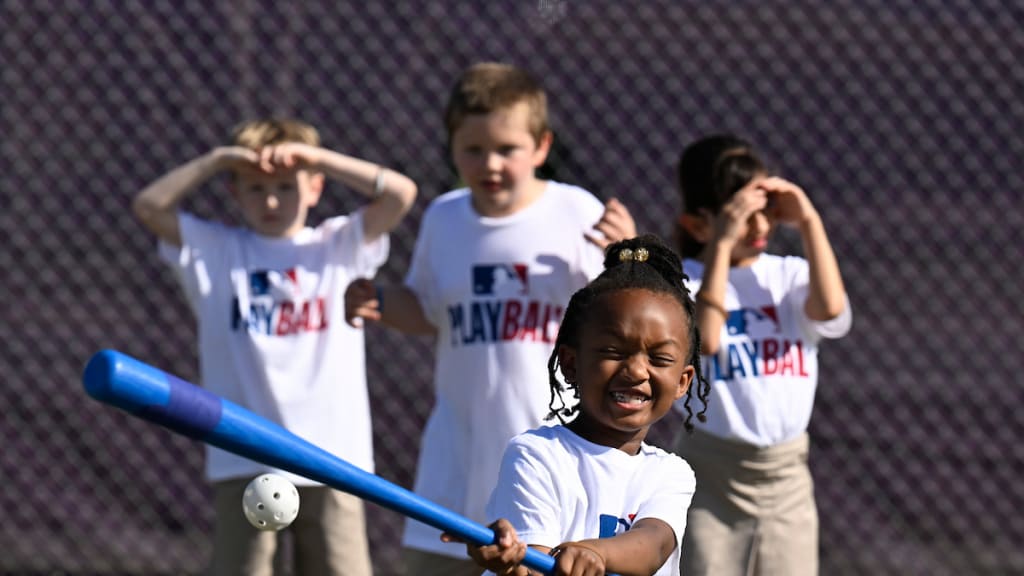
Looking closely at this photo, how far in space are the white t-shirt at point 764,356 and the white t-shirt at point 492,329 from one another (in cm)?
25

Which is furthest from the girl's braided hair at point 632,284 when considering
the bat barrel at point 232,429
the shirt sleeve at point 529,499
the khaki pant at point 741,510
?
the khaki pant at point 741,510

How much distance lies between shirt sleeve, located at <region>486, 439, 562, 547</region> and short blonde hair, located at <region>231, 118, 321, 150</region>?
1406mm

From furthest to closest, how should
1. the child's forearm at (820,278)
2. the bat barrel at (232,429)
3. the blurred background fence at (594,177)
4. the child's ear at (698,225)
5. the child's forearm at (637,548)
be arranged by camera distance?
the blurred background fence at (594,177) < the child's ear at (698,225) < the child's forearm at (820,278) < the child's forearm at (637,548) < the bat barrel at (232,429)

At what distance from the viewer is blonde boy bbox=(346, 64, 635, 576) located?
2877 mm

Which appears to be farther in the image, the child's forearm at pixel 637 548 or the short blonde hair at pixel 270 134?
the short blonde hair at pixel 270 134

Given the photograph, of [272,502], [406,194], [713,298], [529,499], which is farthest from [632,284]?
[406,194]

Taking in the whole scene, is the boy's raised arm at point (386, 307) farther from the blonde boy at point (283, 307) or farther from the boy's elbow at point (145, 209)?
the boy's elbow at point (145, 209)

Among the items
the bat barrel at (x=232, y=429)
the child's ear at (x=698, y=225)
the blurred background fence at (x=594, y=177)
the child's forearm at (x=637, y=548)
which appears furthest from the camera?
the blurred background fence at (x=594, y=177)

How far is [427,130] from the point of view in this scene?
415 cm

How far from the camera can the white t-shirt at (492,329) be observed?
2.88m

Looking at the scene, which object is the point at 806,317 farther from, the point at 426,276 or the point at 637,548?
the point at 637,548

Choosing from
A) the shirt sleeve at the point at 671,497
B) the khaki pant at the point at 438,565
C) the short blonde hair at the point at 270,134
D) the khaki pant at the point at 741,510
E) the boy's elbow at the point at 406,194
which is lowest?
the khaki pant at the point at 438,565

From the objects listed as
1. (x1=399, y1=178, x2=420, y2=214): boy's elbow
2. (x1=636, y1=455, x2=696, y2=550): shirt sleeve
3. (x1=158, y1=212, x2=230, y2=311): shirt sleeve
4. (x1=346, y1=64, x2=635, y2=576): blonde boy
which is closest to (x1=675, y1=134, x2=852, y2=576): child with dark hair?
(x1=346, y1=64, x2=635, y2=576): blonde boy

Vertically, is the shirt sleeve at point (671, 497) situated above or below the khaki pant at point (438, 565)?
above
